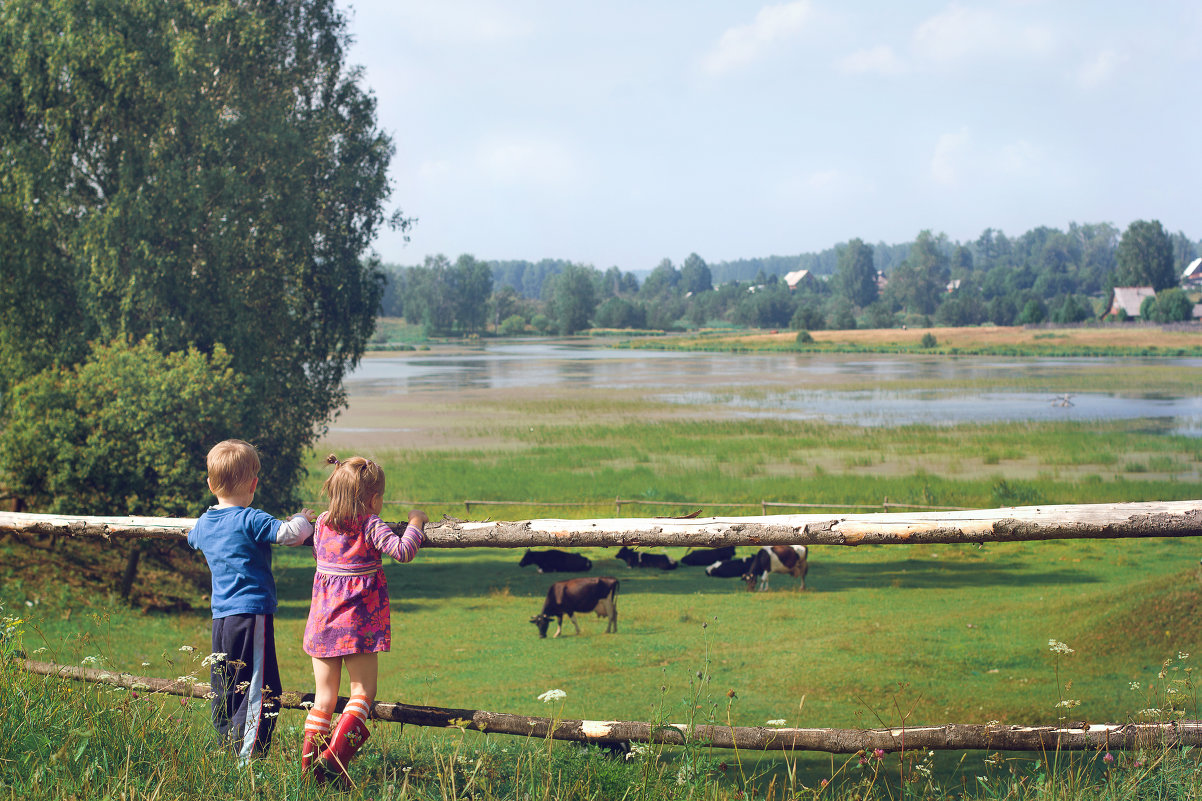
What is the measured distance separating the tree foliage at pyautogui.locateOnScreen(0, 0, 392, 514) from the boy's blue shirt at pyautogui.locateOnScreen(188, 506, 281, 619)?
1733 centimetres

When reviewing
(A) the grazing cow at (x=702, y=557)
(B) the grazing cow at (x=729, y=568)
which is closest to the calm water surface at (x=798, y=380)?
(A) the grazing cow at (x=702, y=557)

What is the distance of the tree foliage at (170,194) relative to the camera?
67.3 ft

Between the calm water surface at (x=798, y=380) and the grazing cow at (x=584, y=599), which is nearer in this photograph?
the grazing cow at (x=584, y=599)

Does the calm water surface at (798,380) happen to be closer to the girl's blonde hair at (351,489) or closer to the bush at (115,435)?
the bush at (115,435)

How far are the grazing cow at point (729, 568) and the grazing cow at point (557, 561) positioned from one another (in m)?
3.22

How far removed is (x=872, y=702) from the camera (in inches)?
498

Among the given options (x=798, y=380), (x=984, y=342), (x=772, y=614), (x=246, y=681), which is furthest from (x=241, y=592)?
(x=984, y=342)

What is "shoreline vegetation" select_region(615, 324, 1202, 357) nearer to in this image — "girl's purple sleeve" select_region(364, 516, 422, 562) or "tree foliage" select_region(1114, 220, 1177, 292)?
"tree foliage" select_region(1114, 220, 1177, 292)

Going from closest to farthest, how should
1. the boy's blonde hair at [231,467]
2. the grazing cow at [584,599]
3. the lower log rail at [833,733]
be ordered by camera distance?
1. the boy's blonde hair at [231,467]
2. the lower log rail at [833,733]
3. the grazing cow at [584,599]

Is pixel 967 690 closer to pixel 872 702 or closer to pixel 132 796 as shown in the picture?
pixel 872 702

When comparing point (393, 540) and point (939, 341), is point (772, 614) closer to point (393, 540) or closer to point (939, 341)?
point (393, 540)

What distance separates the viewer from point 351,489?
449 cm

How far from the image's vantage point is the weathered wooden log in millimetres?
4598

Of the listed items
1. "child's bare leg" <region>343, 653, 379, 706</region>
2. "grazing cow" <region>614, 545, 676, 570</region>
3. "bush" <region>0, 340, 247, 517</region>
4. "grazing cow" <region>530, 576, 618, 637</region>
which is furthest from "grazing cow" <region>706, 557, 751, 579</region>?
"child's bare leg" <region>343, 653, 379, 706</region>
